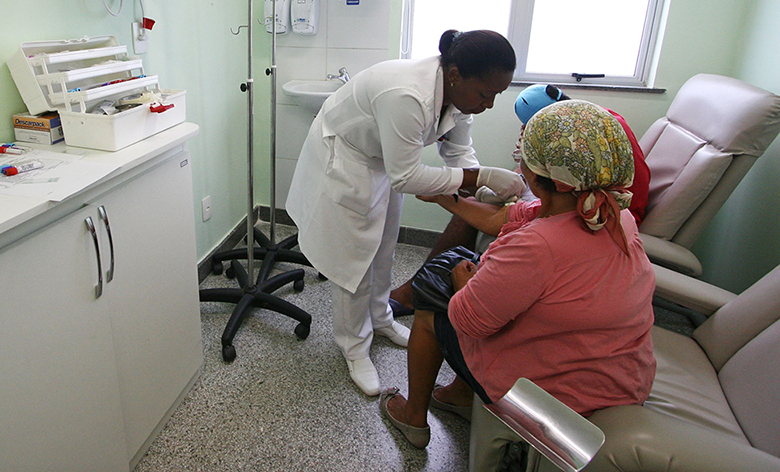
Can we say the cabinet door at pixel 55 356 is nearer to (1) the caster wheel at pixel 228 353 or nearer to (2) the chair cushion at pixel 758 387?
(1) the caster wheel at pixel 228 353

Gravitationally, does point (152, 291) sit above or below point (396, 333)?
above

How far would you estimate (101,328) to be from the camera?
114cm

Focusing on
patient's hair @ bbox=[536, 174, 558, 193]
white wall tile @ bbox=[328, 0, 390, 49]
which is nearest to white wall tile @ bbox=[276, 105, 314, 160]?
white wall tile @ bbox=[328, 0, 390, 49]

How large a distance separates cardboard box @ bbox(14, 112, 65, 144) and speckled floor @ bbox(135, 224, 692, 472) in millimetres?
899

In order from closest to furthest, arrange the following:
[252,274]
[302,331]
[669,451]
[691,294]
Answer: [669,451] < [691,294] < [302,331] < [252,274]

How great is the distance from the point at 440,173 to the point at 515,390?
2.90ft

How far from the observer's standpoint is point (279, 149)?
9.50 ft

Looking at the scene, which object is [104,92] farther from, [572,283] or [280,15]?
[280,15]

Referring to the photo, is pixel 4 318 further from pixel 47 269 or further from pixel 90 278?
pixel 90 278

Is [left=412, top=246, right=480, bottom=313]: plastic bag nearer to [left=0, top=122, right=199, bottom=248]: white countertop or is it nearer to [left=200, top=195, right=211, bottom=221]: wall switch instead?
[left=0, top=122, right=199, bottom=248]: white countertop

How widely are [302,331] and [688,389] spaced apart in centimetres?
132

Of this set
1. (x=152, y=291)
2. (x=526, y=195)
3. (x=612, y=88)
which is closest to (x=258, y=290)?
(x=152, y=291)

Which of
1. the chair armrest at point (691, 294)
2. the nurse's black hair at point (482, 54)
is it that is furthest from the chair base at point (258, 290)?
the chair armrest at point (691, 294)

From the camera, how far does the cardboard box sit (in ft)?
3.96
